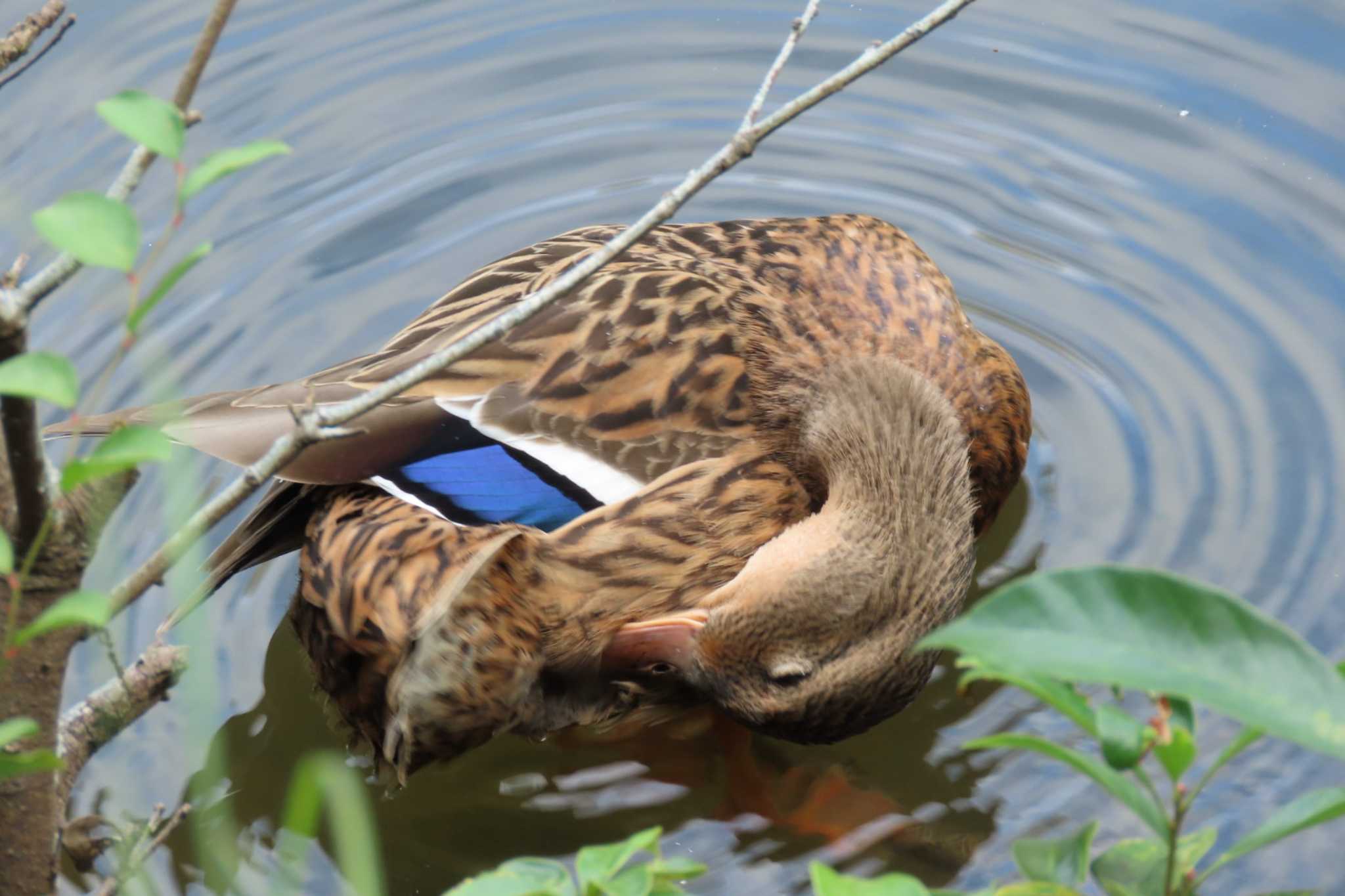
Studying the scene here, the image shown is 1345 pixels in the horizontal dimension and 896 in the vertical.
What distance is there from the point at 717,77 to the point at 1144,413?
2526mm

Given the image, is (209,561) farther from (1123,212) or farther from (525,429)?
(1123,212)

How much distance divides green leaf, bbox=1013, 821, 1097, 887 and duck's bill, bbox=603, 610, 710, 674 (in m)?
1.67

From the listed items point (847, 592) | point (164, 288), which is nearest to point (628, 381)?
point (847, 592)

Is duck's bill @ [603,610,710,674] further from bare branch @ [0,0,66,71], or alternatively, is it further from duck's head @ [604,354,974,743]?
bare branch @ [0,0,66,71]

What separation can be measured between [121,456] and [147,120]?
0.42 metres

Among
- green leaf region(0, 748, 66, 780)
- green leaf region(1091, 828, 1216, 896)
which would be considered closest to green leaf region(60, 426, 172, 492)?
green leaf region(0, 748, 66, 780)

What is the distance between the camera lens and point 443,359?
2568 mm

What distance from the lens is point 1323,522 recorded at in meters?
4.68

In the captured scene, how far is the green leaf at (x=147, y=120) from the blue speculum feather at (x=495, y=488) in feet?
6.66

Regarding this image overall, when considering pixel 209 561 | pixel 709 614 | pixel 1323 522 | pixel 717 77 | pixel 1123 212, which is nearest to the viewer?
pixel 709 614

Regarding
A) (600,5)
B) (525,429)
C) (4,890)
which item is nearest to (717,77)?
(600,5)

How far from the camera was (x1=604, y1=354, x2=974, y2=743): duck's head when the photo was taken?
376cm

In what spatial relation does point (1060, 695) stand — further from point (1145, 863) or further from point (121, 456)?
point (121, 456)

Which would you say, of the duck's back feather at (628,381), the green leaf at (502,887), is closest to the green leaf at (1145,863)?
the green leaf at (502,887)
